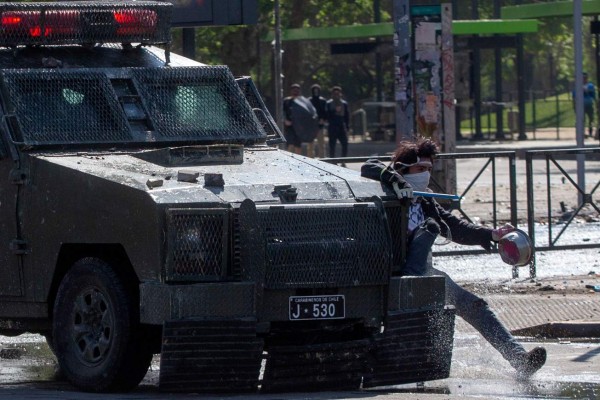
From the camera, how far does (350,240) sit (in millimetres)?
8227

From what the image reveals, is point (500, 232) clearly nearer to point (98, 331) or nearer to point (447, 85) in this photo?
point (98, 331)

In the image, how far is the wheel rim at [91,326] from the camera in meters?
8.36

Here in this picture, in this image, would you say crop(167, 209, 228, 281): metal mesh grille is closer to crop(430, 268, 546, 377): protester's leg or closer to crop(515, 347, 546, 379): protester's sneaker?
crop(430, 268, 546, 377): protester's leg

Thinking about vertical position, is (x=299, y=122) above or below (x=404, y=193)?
below

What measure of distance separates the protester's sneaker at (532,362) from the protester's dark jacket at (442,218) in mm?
749

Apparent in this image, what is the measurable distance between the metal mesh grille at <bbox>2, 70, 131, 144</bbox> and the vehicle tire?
1.06 m

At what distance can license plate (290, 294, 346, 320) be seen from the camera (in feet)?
26.7

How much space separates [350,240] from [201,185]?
89 centimetres

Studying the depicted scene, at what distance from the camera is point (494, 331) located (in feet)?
30.3

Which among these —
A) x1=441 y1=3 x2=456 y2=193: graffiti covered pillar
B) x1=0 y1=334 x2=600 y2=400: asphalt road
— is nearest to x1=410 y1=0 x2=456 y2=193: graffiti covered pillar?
x1=441 y1=3 x2=456 y2=193: graffiti covered pillar

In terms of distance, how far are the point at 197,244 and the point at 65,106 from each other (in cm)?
190

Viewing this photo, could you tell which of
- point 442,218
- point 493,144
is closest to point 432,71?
point 442,218

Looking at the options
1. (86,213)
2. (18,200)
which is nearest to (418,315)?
(86,213)

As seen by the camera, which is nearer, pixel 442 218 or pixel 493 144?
pixel 442 218
